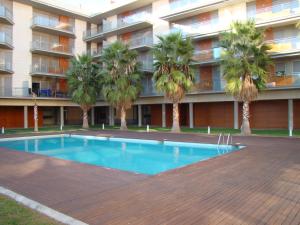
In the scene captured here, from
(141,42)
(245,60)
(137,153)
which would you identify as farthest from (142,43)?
(137,153)

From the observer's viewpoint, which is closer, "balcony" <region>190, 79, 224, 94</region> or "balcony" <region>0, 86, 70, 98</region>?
"balcony" <region>190, 79, 224, 94</region>

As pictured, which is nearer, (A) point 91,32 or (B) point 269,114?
(B) point 269,114

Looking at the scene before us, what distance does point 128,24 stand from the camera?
31625mm

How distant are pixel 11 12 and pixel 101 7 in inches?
430

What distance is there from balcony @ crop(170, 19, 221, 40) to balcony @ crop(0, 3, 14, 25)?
17.8 m

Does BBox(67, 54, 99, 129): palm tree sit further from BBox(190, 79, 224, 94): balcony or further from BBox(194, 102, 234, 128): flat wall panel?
BBox(194, 102, 234, 128): flat wall panel

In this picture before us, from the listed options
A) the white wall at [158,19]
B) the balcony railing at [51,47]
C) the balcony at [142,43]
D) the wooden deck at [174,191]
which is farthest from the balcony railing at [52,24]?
the wooden deck at [174,191]

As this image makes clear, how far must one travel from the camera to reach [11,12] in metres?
30.0

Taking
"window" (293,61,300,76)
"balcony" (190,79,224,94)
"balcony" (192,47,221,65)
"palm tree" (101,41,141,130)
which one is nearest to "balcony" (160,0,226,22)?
"balcony" (192,47,221,65)

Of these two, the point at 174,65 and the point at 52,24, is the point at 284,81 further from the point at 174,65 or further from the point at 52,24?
the point at 52,24

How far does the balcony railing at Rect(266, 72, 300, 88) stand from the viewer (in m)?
21.6

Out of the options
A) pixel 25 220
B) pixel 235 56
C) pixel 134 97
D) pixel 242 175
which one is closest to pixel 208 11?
pixel 235 56

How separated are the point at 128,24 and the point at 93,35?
6420mm

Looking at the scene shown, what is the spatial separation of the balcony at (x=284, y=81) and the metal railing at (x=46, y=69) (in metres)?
24.1
